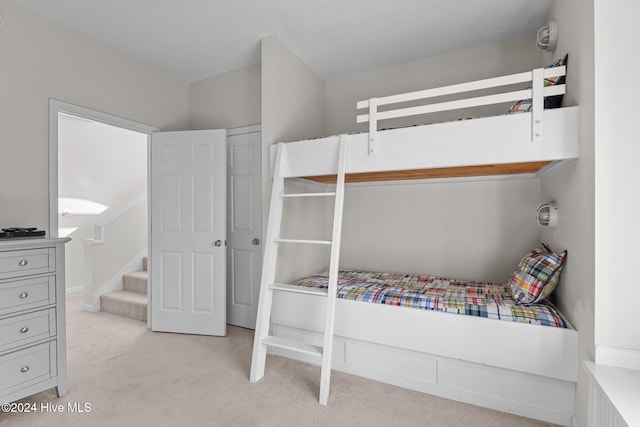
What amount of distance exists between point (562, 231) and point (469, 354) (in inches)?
37.8

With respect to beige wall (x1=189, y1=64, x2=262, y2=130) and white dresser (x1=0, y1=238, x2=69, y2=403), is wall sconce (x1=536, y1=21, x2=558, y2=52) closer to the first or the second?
beige wall (x1=189, y1=64, x2=262, y2=130)

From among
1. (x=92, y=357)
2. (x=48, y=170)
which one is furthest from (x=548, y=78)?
(x=92, y=357)

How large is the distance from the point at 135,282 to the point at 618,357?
4.43 m

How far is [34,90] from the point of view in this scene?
89.7 inches

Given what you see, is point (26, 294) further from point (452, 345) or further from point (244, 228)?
point (452, 345)

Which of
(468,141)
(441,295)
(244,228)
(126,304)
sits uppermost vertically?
(468,141)

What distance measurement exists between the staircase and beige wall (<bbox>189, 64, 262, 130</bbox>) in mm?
2045

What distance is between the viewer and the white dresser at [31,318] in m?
1.75

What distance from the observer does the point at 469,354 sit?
1862 mm

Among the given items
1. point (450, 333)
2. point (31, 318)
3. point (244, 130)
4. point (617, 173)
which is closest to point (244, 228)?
point (244, 130)

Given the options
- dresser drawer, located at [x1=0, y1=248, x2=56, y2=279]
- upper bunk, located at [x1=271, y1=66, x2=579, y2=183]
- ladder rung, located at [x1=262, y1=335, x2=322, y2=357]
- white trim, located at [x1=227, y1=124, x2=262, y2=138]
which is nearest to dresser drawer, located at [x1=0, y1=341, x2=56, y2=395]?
dresser drawer, located at [x1=0, y1=248, x2=56, y2=279]

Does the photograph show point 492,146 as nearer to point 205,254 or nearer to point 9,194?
point 205,254

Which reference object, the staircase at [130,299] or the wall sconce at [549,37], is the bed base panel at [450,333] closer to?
the wall sconce at [549,37]

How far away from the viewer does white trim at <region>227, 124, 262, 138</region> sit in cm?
315
